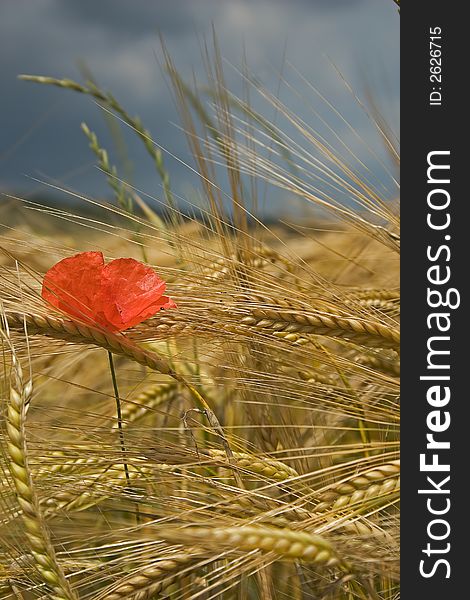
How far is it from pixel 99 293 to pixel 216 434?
0.16m

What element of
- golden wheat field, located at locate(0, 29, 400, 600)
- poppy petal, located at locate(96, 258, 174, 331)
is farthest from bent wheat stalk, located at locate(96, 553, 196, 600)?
poppy petal, located at locate(96, 258, 174, 331)

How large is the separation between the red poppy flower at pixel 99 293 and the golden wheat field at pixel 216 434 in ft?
0.03

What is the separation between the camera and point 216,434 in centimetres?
54

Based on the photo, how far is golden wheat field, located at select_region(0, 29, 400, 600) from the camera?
521mm

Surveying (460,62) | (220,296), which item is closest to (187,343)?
(220,296)

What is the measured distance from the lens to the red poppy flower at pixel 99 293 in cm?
63

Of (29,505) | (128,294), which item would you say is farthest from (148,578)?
(128,294)

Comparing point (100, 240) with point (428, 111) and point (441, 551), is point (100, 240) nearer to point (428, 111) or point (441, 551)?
point (428, 111)

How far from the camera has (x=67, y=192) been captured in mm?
719

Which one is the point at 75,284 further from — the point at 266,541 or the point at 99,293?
the point at 266,541

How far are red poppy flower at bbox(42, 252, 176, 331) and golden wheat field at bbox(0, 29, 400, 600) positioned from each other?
0.03ft

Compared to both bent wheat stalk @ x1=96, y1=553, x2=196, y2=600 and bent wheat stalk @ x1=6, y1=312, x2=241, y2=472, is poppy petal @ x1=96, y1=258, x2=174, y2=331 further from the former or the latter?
bent wheat stalk @ x1=96, y1=553, x2=196, y2=600

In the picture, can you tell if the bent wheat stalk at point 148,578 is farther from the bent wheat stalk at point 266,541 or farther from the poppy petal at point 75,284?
the poppy petal at point 75,284

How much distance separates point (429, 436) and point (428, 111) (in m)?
0.26
